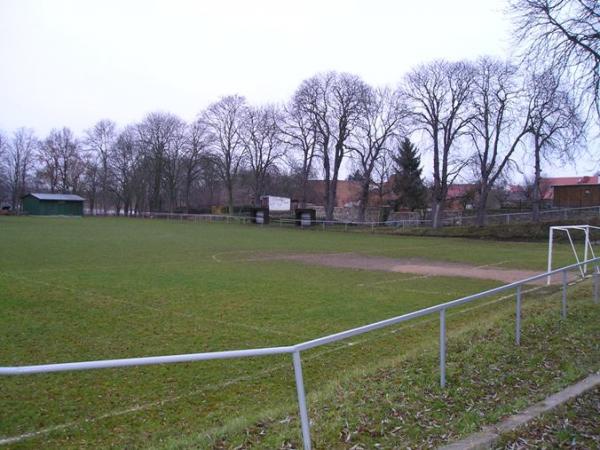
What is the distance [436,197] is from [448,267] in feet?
99.9

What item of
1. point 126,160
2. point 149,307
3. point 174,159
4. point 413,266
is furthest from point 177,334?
point 126,160

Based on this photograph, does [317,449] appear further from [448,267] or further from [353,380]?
[448,267]

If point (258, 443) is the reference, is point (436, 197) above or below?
above

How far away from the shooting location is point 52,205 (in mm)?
76938

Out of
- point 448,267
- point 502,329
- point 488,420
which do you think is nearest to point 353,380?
point 488,420

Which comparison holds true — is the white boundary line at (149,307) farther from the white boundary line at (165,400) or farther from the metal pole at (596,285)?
the metal pole at (596,285)

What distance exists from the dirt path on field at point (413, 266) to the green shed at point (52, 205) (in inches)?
2478

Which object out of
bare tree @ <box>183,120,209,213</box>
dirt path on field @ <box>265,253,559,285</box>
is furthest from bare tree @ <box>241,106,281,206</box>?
dirt path on field @ <box>265,253,559,285</box>

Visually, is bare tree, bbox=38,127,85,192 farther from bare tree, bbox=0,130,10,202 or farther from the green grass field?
the green grass field

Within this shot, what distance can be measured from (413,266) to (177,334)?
14213 mm

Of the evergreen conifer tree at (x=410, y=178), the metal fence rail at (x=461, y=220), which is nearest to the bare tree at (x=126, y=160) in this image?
the metal fence rail at (x=461, y=220)

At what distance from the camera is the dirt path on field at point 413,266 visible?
18.9 meters

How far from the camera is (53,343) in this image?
27.4ft

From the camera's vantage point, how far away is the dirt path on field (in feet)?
62.1
